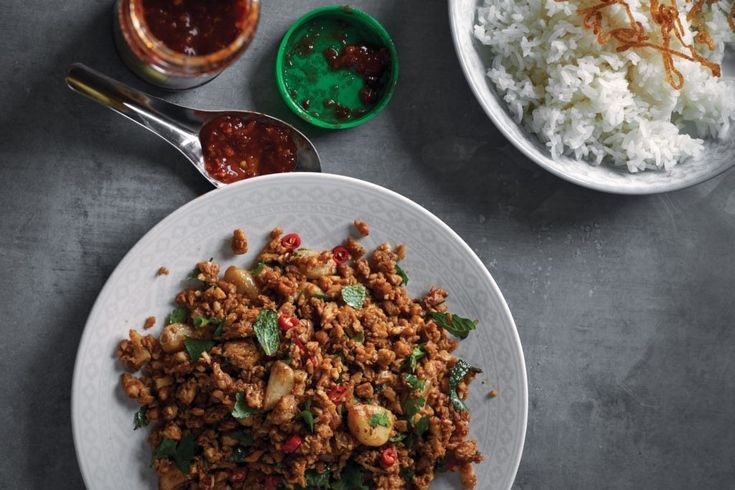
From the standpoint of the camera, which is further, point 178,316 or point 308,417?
point 178,316

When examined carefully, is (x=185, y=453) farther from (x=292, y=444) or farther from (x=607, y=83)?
(x=607, y=83)

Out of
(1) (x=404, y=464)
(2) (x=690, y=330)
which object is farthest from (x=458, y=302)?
(2) (x=690, y=330)

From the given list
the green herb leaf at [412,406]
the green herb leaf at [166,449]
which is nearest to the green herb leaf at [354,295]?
the green herb leaf at [412,406]

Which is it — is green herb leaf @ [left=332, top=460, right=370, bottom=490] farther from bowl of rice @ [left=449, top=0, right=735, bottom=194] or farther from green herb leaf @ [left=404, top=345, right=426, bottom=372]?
bowl of rice @ [left=449, top=0, right=735, bottom=194]

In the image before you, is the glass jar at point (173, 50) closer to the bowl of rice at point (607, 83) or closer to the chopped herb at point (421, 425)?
the bowl of rice at point (607, 83)

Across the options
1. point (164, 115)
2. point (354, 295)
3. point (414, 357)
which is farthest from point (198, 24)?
point (414, 357)

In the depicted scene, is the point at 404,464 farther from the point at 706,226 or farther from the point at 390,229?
the point at 706,226

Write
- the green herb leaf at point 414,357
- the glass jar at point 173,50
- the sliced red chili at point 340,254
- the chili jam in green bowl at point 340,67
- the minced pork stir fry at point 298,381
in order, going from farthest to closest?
1. the chili jam in green bowl at point 340,67
2. the sliced red chili at point 340,254
3. the green herb leaf at point 414,357
4. the minced pork stir fry at point 298,381
5. the glass jar at point 173,50

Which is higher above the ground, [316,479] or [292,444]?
[292,444]
